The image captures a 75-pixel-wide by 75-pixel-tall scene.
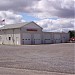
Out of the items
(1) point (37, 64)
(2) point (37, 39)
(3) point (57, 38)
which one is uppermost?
(3) point (57, 38)

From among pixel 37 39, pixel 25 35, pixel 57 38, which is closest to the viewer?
pixel 25 35

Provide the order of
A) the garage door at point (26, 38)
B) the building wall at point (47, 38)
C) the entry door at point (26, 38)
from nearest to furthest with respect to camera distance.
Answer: the garage door at point (26, 38)
the entry door at point (26, 38)
the building wall at point (47, 38)

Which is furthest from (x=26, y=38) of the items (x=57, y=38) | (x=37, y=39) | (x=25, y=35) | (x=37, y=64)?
(x=37, y=64)

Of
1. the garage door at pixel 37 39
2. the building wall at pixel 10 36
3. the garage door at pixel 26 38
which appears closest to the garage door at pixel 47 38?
the garage door at pixel 37 39

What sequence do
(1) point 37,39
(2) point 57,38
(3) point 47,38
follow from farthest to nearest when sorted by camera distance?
(2) point 57,38 < (3) point 47,38 < (1) point 37,39

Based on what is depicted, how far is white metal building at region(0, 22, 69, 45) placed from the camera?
206 ft

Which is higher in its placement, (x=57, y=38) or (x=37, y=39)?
(x=57, y=38)

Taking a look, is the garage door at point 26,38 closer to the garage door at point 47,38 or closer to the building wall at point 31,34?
the building wall at point 31,34

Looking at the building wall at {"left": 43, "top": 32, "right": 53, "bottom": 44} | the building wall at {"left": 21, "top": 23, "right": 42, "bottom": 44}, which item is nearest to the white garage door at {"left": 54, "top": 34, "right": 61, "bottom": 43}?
the building wall at {"left": 43, "top": 32, "right": 53, "bottom": 44}

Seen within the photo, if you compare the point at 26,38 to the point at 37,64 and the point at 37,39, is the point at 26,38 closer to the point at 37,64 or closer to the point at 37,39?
the point at 37,39

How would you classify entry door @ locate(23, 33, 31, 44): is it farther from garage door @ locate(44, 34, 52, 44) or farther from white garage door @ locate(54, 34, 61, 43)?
white garage door @ locate(54, 34, 61, 43)

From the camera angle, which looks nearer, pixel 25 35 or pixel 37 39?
pixel 25 35

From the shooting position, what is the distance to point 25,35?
207 feet

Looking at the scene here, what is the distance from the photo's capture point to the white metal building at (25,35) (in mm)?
62688
